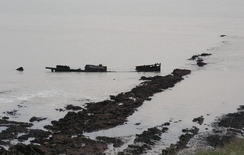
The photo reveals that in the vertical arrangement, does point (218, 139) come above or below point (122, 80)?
below

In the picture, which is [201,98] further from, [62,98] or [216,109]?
[62,98]

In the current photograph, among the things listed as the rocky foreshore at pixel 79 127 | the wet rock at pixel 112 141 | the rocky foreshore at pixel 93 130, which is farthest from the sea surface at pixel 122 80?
the rocky foreshore at pixel 79 127

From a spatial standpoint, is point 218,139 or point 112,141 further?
point 218,139

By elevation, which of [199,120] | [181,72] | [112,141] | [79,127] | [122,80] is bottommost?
[112,141]

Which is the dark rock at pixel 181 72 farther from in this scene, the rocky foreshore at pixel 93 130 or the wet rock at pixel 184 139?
the wet rock at pixel 184 139

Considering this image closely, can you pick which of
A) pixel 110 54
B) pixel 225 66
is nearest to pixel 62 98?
pixel 225 66

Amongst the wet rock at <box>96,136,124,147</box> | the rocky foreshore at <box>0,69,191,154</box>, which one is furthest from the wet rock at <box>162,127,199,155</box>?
the rocky foreshore at <box>0,69,191,154</box>

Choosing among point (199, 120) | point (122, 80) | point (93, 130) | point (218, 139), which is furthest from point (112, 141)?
point (122, 80)

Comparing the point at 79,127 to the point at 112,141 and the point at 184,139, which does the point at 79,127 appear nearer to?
the point at 112,141

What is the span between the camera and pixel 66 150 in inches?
808

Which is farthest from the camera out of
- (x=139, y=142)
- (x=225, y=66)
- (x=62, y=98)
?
(x=225, y=66)

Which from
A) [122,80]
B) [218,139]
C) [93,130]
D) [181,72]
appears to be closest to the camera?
[218,139]

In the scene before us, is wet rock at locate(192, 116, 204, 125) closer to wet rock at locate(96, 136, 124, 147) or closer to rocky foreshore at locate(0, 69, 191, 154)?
rocky foreshore at locate(0, 69, 191, 154)

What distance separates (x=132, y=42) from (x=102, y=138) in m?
64.1
